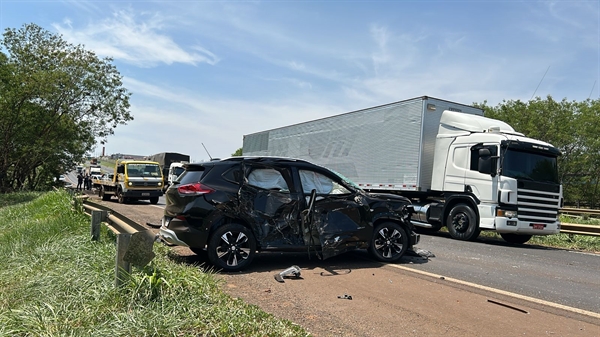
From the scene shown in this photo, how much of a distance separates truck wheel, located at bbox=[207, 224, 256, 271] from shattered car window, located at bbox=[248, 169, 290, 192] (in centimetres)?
76

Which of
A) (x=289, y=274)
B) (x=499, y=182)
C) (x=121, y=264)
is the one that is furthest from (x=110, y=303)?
(x=499, y=182)

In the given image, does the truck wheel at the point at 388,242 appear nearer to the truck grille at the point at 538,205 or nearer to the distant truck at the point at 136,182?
the truck grille at the point at 538,205

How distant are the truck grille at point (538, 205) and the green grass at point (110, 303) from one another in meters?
8.60

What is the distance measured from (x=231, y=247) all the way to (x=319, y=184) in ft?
5.88

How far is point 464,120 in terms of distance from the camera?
41.7 ft

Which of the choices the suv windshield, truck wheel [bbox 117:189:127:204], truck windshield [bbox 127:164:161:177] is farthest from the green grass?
truck windshield [bbox 127:164:161:177]

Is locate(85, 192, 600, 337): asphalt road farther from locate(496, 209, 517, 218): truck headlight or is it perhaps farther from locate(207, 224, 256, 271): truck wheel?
locate(496, 209, 517, 218): truck headlight

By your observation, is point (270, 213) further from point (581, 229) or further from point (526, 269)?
point (581, 229)

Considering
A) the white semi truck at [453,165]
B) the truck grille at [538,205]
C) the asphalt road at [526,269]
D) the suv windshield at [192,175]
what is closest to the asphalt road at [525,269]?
the asphalt road at [526,269]

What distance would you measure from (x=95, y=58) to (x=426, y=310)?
31.3 m

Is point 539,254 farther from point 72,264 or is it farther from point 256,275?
point 72,264

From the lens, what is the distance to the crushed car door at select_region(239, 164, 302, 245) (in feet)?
22.3

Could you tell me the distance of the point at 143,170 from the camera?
22.2 meters

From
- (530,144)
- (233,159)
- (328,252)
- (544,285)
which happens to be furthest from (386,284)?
(530,144)
